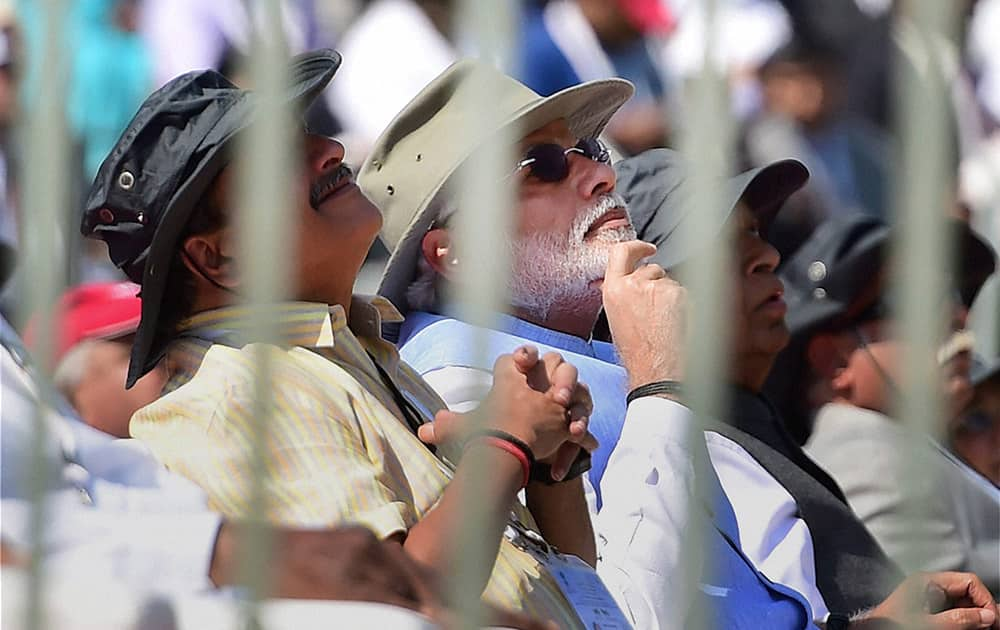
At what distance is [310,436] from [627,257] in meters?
0.78

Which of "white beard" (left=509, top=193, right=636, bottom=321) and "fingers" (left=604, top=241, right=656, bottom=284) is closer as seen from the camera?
"fingers" (left=604, top=241, right=656, bottom=284)

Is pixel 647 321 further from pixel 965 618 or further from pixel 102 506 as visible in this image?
pixel 102 506

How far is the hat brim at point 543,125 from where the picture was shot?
376 cm

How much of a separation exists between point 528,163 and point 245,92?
2.82ft

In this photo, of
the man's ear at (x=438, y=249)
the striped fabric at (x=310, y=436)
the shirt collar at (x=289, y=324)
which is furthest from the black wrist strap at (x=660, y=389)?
the man's ear at (x=438, y=249)

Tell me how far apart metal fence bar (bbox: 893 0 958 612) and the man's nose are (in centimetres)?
140

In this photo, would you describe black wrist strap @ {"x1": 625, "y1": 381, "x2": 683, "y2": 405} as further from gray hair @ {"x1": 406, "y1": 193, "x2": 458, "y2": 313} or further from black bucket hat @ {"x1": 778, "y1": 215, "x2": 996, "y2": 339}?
black bucket hat @ {"x1": 778, "y1": 215, "x2": 996, "y2": 339}

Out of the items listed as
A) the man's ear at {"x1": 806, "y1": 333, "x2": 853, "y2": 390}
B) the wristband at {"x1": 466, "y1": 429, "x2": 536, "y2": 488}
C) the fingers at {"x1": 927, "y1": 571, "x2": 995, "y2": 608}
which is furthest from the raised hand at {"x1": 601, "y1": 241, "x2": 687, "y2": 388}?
the man's ear at {"x1": 806, "y1": 333, "x2": 853, "y2": 390}

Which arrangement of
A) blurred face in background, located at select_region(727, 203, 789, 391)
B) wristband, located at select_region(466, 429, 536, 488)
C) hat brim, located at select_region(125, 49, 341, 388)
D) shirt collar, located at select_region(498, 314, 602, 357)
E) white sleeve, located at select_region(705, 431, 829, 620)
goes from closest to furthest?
wristband, located at select_region(466, 429, 536, 488)
hat brim, located at select_region(125, 49, 341, 388)
white sleeve, located at select_region(705, 431, 829, 620)
shirt collar, located at select_region(498, 314, 602, 357)
blurred face in background, located at select_region(727, 203, 789, 391)

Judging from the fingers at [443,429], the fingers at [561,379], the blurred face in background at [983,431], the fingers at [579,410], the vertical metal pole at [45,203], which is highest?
the vertical metal pole at [45,203]

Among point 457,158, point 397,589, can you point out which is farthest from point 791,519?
point 397,589

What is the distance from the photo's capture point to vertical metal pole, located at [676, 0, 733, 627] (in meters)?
1.92

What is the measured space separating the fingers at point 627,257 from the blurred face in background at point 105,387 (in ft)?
3.46

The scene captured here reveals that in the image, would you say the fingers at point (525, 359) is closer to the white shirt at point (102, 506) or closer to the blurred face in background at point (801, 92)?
the white shirt at point (102, 506)
